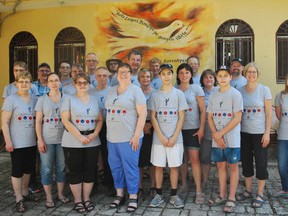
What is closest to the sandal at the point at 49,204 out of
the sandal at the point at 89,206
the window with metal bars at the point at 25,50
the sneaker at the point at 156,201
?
the sandal at the point at 89,206

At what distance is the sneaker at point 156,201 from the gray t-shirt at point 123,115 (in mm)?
884

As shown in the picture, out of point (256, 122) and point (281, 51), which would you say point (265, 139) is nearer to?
point (256, 122)

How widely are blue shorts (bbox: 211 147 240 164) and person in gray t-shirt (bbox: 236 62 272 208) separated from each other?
305mm

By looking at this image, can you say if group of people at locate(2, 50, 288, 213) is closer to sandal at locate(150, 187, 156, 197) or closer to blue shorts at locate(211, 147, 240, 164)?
blue shorts at locate(211, 147, 240, 164)

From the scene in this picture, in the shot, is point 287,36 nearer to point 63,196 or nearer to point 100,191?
point 100,191

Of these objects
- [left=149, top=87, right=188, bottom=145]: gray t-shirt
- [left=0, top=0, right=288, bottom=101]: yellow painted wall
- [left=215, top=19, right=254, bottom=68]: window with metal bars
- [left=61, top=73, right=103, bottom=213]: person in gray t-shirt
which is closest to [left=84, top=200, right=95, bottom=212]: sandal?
[left=61, top=73, right=103, bottom=213]: person in gray t-shirt

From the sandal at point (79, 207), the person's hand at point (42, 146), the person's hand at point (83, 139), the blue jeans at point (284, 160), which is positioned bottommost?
the sandal at point (79, 207)

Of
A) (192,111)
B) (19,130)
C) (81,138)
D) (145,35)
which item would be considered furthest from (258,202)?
(145,35)

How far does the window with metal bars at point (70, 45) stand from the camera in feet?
26.4

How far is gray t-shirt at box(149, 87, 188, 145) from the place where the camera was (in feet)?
13.1

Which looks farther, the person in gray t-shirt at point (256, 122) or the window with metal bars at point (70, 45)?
the window with metal bars at point (70, 45)

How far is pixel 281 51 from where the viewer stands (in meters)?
7.15

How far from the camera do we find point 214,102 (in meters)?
3.96

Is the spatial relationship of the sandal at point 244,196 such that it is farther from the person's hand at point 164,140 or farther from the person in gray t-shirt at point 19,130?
the person in gray t-shirt at point 19,130
